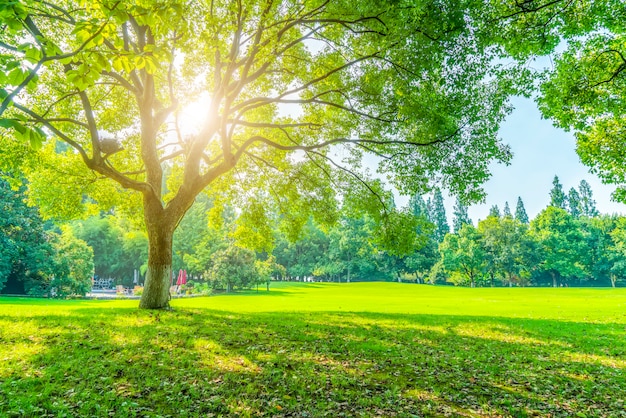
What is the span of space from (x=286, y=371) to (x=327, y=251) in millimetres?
74595

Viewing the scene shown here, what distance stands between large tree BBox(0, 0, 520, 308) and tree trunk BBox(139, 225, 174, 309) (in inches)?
1.6

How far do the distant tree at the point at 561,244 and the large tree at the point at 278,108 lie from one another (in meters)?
69.4

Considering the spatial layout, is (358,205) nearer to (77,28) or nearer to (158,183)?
(158,183)

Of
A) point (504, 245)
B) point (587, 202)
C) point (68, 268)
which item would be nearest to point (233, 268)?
point (68, 268)

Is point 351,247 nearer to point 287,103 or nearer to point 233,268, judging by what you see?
point 233,268

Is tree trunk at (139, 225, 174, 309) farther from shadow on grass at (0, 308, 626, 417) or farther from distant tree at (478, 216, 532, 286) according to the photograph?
distant tree at (478, 216, 532, 286)

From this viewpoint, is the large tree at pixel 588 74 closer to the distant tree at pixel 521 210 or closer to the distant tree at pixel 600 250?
the distant tree at pixel 600 250

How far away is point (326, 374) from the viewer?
6.07 metres

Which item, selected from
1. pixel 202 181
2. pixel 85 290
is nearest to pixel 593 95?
pixel 202 181

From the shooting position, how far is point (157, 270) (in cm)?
1195

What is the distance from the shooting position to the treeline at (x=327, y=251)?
95.6ft

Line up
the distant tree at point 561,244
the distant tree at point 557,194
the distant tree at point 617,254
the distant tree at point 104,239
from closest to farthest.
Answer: the distant tree at point 104,239, the distant tree at point 617,254, the distant tree at point 561,244, the distant tree at point 557,194

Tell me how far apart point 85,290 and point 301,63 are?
3098 centimetres

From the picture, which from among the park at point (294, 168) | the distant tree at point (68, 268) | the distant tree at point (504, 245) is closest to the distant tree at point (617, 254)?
the distant tree at point (504, 245)
